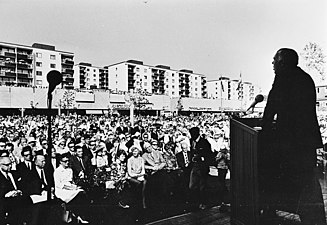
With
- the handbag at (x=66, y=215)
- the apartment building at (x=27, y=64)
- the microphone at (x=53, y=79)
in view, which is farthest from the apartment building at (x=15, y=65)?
the handbag at (x=66, y=215)

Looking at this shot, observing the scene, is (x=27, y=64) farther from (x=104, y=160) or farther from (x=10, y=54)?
(x=104, y=160)

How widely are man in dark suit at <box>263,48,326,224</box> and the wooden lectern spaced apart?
0.12 m

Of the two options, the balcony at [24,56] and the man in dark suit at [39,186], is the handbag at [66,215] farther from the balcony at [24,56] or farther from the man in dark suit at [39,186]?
the balcony at [24,56]

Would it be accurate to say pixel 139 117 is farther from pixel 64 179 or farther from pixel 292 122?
pixel 292 122

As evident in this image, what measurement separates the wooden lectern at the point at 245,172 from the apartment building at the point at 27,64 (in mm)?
1401

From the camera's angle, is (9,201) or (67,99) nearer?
(9,201)

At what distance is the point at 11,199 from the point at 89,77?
1.07m

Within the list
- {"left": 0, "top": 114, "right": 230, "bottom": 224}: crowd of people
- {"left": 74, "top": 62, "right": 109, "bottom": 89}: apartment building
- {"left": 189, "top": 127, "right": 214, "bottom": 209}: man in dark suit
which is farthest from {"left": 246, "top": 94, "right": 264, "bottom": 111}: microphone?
{"left": 74, "top": 62, "right": 109, "bottom": 89}: apartment building

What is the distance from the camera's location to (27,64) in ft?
7.27

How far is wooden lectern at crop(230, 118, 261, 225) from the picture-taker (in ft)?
5.00

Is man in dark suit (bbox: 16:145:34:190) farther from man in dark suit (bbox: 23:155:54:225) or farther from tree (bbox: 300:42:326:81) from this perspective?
tree (bbox: 300:42:326:81)

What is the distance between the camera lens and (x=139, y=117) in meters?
2.71

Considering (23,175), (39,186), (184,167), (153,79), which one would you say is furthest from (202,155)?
(23,175)

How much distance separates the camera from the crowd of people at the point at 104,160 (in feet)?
7.40
